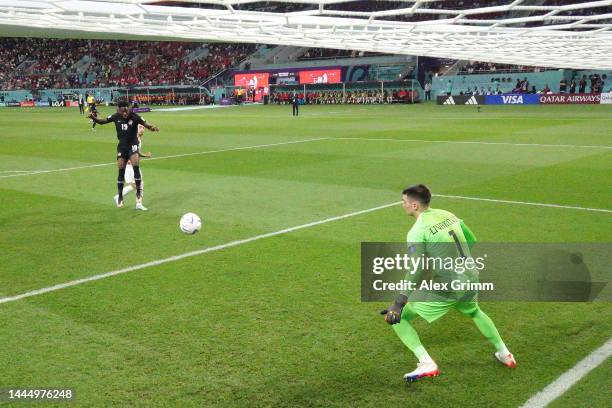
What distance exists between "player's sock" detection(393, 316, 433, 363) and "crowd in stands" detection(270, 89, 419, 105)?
165 feet

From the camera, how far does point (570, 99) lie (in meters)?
43.4

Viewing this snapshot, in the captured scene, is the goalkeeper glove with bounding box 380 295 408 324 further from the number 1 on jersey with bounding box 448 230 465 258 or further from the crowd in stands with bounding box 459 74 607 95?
the crowd in stands with bounding box 459 74 607 95

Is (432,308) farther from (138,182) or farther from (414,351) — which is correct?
(138,182)

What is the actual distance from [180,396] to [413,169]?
11343mm

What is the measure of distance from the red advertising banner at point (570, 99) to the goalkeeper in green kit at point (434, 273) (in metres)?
43.3

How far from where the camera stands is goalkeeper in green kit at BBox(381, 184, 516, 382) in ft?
13.9

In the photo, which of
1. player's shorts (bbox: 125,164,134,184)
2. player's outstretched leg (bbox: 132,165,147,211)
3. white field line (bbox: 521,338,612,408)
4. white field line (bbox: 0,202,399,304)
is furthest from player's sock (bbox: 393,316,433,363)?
player's shorts (bbox: 125,164,134,184)

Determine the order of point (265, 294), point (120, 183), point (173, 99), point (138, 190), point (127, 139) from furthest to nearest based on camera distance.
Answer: point (173, 99), point (120, 183), point (127, 139), point (138, 190), point (265, 294)

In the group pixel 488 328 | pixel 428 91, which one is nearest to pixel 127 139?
pixel 488 328

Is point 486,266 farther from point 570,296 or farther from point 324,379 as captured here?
point 324,379

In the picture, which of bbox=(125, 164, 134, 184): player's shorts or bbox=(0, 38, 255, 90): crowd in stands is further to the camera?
bbox=(0, 38, 255, 90): crowd in stands

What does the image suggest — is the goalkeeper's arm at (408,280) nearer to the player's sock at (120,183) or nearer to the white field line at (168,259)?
the white field line at (168,259)

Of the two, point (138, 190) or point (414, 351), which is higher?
point (138, 190)

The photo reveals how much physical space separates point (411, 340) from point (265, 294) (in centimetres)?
221
